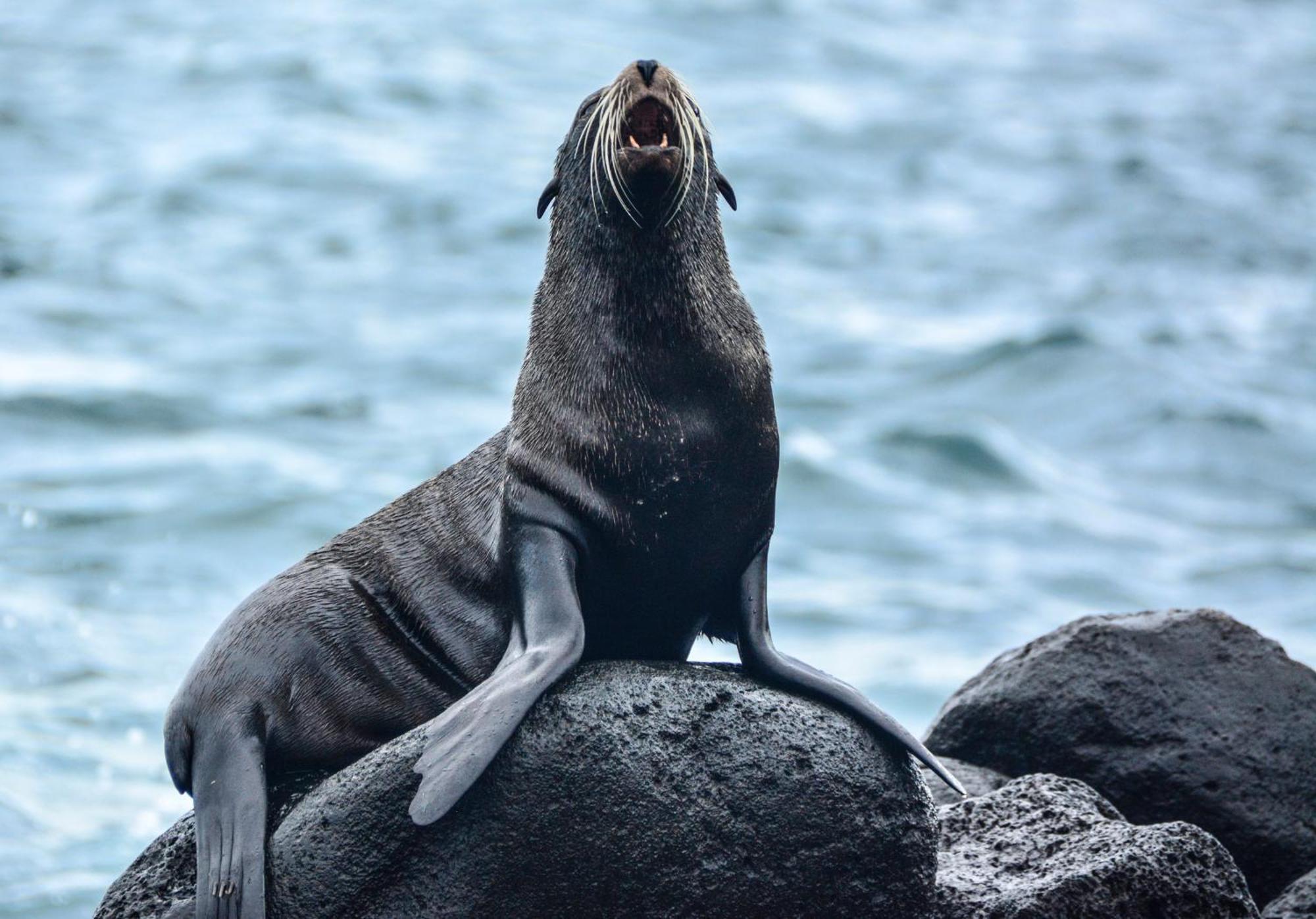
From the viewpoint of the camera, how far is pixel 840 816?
5.50m

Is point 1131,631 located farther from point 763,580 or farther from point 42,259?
point 42,259

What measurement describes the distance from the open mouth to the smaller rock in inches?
104

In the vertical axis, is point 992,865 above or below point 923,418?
above

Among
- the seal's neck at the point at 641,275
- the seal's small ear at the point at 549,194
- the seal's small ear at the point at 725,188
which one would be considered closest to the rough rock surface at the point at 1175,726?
the seal's neck at the point at 641,275

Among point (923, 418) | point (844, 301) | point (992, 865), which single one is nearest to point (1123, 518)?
point (923, 418)

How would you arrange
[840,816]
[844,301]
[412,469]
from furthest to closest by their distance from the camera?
[844,301]
[412,469]
[840,816]

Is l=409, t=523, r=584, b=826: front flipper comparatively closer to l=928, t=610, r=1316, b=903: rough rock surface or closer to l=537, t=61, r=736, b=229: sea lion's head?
l=537, t=61, r=736, b=229: sea lion's head

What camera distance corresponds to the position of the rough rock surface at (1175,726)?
280 inches

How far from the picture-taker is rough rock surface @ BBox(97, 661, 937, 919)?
5.24 meters

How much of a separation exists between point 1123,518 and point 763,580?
12.0 metres

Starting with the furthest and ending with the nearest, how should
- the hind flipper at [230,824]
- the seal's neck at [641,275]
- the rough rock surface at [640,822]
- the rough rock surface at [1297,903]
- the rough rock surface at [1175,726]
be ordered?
1. the rough rock surface at [1175,726]
2. the rough rock surface at [1297,903]
3. the seal's neck at [641,275]
4. the hind flipper at [230,824]
5. the rough rock surface at [640,822]

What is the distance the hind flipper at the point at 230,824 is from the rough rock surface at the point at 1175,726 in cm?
307

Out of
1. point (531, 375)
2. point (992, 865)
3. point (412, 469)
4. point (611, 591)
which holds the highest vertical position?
point (531, 375)

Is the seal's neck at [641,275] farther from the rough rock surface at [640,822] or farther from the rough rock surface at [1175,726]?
the rough rock surface at [1175,726]
